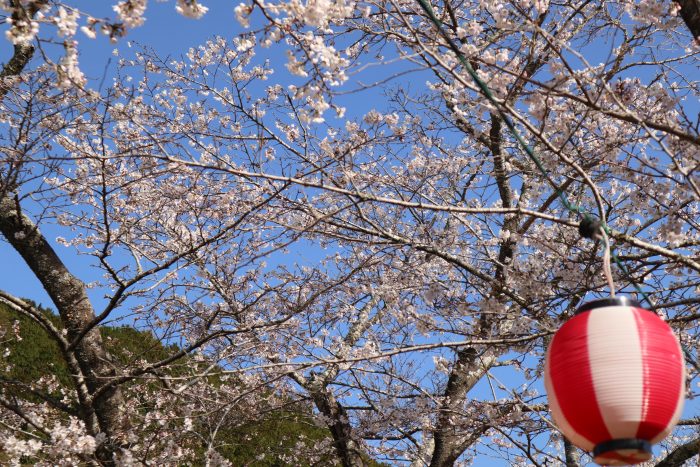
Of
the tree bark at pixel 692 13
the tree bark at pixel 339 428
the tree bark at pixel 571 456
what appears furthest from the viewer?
the tree bark at pixel 339 428

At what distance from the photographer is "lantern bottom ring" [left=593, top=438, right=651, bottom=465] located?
6.75 feet

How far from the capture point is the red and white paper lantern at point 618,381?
204cm

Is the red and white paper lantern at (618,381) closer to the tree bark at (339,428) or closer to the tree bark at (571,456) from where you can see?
the tree bark at (571,456)

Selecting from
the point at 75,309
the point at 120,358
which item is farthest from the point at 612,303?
the point at 120,358

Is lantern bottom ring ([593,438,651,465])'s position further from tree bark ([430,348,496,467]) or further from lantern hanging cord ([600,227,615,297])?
tree bark ([430,348,496,467])

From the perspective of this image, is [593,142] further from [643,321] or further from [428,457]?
[643,321]

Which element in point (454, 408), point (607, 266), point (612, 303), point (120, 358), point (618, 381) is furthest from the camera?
point (120, 358)

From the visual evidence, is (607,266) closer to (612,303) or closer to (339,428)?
(612,303)

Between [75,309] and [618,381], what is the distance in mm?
4251

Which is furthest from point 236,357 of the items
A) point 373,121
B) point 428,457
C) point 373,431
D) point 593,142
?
point 593,142

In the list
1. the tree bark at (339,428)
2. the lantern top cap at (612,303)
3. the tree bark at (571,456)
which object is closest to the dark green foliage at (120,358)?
the tree bark at (339,428)

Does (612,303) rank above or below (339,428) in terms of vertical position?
below

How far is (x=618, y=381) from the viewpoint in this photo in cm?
203

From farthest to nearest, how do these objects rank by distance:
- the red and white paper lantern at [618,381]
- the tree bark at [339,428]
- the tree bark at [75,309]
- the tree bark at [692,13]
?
the tree bark at [339,428] < the tree bark at [75,309] < the tree bark at [692,13] < the red and white paper lantern at [618,381]
